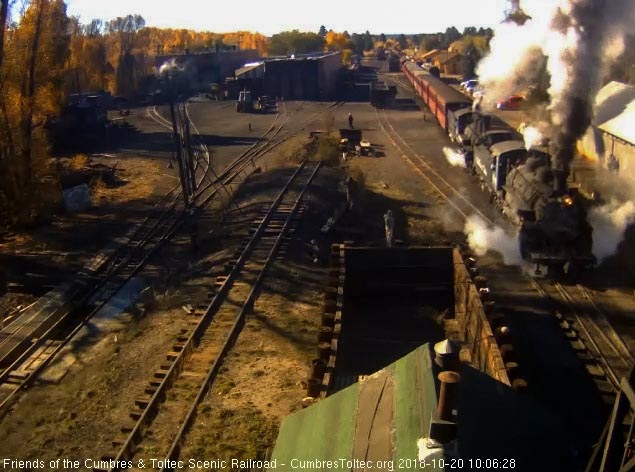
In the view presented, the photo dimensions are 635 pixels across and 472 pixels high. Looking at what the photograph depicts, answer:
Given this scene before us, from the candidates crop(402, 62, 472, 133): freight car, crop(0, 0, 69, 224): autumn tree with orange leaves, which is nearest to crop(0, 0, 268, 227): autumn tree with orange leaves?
crop(0, 0, 69, 224): autumn tree with orange leaves

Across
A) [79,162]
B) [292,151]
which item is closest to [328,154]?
[292,151]

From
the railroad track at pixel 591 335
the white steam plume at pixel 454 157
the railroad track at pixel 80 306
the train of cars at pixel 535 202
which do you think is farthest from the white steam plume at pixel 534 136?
the railroad track at pixel 80 306

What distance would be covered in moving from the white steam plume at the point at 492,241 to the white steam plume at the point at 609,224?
226cm

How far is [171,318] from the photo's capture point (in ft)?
44.9

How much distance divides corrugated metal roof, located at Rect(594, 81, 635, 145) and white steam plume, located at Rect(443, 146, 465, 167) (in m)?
6.28

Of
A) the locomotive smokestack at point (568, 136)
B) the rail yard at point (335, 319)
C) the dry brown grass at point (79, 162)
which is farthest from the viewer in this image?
the dry brown grass at point (79, 162)

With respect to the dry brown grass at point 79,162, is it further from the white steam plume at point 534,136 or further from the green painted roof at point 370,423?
the green painted roof at point 370,423

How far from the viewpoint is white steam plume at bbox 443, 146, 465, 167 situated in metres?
29.0

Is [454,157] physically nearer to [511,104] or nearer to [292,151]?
[292,151]

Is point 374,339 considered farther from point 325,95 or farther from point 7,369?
point 325,95

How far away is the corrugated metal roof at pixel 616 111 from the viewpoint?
24.8 meters

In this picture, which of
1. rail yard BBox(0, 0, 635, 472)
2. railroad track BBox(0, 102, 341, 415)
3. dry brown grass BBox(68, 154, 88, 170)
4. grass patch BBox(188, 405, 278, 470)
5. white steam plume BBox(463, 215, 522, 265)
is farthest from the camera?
dry brown grass BBox(68, 154, 88, 170)

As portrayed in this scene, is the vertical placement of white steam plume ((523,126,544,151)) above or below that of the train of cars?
above

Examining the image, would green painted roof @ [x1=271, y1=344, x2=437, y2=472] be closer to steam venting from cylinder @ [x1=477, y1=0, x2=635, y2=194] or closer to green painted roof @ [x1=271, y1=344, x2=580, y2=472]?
green painted roof @ [x1=271, y1=344, x2=580, y2=472]
